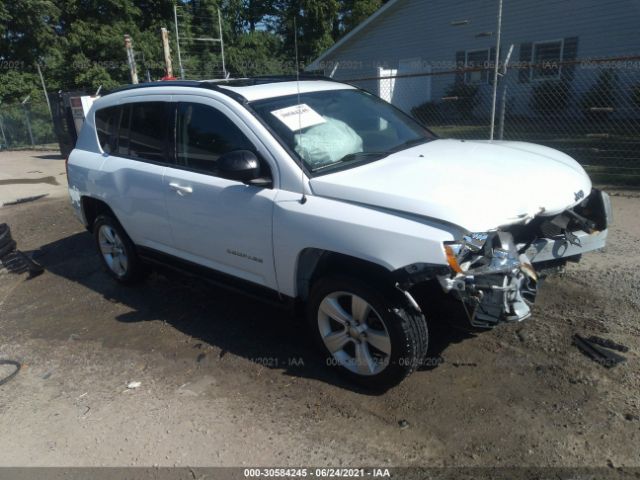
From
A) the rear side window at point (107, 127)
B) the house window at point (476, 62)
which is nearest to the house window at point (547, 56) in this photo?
the house window at point (476, 62)

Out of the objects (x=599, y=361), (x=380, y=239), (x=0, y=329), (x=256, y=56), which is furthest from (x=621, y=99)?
(x=256, y=56)

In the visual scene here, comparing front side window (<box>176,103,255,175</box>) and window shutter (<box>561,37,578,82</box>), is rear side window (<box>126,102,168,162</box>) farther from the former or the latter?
window shutter (<box>561,37,578,82</box>)

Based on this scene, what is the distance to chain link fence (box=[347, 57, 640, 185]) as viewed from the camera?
11695 millimetres

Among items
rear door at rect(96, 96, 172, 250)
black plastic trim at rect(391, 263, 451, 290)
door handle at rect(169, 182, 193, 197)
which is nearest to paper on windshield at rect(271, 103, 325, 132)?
door handle at rect(169, 182, 193, 197)

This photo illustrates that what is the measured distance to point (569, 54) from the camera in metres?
16.1

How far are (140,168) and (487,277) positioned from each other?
3066 mm

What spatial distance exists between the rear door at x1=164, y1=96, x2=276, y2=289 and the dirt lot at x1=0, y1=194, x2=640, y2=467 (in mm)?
674

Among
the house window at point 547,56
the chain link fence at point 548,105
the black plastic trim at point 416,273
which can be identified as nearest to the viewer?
the black plastic trim at point 416,273

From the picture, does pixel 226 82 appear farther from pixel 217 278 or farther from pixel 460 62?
pixel 460 62

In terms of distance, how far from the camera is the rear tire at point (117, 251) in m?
5.02

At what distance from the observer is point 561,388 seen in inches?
124

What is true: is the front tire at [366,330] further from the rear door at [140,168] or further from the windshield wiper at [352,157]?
the rear door at [140,168]

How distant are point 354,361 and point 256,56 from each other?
33314 mm

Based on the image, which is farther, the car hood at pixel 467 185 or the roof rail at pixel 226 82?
the roof rail at pixel 226 82
